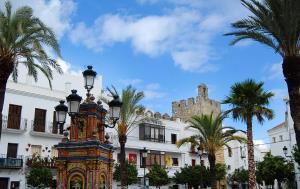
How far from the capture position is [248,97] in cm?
2483

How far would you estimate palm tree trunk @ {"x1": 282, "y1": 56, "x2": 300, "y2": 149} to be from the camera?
14648 mm

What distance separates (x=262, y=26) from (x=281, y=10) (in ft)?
4.27

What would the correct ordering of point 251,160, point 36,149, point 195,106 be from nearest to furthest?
point 251,160, point 36,149, point 195,106

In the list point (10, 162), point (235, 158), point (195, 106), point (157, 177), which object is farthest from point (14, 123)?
point (235, 158)

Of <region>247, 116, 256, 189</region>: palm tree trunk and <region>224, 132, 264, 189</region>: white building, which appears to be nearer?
<region>247, 116, 256, 189</region>: palm tree trunk

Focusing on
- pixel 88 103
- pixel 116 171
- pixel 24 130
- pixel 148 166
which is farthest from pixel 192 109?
pixel 88 103

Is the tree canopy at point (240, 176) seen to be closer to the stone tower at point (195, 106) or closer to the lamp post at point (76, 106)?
the stone tower at point (195, 106)

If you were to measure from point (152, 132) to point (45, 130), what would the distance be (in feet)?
43.6

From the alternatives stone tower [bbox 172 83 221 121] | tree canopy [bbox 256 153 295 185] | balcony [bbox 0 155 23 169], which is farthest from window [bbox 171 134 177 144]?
balcony [bbox 0 155 23 169]

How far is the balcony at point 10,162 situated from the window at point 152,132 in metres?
14.5

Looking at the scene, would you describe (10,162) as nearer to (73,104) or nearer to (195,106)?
(73,104)

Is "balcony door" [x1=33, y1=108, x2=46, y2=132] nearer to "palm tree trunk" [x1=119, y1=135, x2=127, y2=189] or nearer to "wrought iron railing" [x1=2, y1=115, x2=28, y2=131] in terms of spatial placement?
"wrought iron railing" [x1=2, y1=115, x2=28, y2=131]

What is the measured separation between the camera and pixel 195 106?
2188 inches

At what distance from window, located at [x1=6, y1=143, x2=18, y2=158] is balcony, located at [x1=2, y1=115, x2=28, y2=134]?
1067 millimetres
